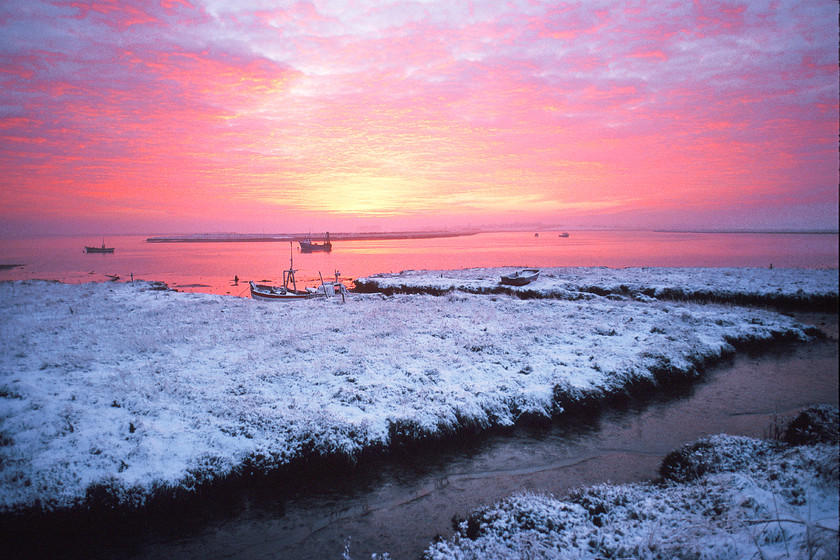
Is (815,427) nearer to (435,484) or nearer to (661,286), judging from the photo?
(435,484)

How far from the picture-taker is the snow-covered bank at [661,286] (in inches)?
1013

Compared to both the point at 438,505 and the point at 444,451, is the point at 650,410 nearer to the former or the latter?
the point at 444,451

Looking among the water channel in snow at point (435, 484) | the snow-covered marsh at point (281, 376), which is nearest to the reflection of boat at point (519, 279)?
the snow-covered marsh at point (281, 376)

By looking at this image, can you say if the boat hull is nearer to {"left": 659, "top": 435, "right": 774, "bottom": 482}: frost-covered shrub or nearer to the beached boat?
the beached boat

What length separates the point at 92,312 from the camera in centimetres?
2389

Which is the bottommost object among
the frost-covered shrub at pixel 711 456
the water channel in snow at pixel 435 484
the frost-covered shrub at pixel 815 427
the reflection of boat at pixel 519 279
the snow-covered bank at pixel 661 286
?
the water channel in snow at pixel 435 484

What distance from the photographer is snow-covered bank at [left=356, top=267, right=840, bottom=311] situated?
25.7m

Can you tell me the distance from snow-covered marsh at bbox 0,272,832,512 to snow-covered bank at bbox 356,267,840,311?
3668 mm

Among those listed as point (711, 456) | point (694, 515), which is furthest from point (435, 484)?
point (711, 456)

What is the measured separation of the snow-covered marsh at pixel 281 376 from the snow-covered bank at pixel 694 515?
3507 mm

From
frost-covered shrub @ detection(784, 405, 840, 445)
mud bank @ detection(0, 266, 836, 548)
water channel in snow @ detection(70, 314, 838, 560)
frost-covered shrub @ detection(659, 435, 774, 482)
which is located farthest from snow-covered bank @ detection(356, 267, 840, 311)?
frost-covered shrub @ detection(659, 435, 774, 482)

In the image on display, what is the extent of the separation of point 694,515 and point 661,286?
92.7 feet

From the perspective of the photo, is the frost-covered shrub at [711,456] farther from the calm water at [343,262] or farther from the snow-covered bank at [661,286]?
the snow-covered bank at [661,286]

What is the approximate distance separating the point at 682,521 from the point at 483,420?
5.16m
